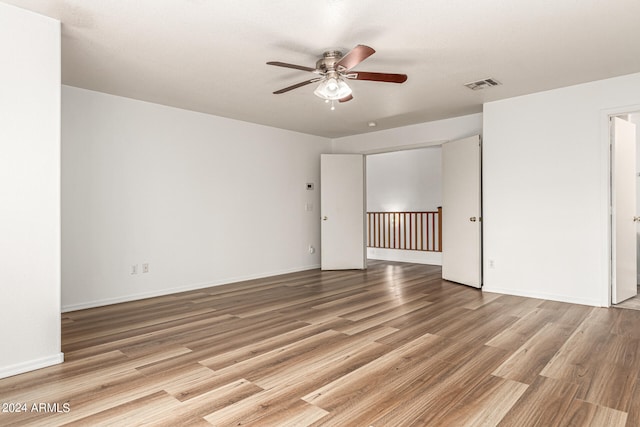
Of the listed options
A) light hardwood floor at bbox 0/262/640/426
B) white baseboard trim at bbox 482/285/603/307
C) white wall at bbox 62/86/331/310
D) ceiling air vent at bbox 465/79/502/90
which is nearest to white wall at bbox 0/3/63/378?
light hardwood floor at bbox 0/262/640/426

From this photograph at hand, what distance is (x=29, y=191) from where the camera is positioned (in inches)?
99.3

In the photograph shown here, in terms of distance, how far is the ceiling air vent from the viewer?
13.3 feet

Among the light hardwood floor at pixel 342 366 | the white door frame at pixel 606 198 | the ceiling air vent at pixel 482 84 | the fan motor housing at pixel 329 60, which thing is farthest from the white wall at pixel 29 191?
Result: the white door frame at pixel 606 198

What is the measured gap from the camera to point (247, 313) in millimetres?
3879

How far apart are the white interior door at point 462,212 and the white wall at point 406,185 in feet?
6.71

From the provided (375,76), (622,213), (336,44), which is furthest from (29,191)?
(622,213)

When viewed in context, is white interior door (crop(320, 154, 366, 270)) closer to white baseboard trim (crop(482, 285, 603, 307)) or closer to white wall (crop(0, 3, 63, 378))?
white baseboard trim (crop(482, 285, 603, 307))

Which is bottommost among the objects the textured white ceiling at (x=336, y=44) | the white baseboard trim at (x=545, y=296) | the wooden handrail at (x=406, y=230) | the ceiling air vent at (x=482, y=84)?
the white baseboard trim at (x=545, y=296)

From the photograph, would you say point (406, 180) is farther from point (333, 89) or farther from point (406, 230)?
point (333, 89)

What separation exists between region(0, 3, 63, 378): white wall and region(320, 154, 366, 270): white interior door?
455 cm

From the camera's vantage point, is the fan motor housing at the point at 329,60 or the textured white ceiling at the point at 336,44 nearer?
the textured white ceiling at the point at 336,44

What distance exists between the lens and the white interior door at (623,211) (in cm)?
410

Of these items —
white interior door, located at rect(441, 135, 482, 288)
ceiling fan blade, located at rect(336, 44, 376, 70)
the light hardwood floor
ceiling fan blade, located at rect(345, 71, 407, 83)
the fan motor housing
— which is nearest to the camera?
the light hardwood floor

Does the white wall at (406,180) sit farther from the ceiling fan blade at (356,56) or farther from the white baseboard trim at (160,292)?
the ceiling fan blade at (356,56)
